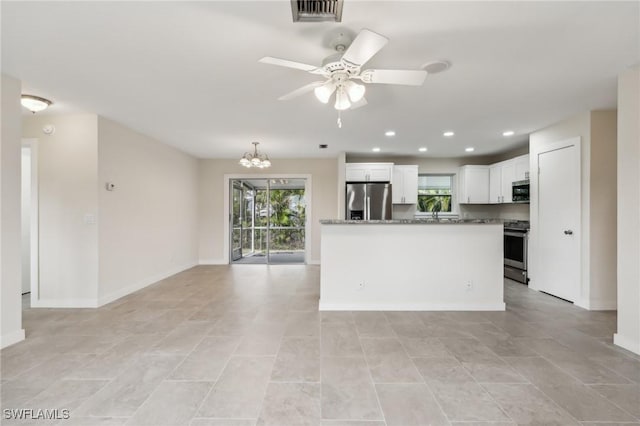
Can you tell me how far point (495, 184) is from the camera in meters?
5.80

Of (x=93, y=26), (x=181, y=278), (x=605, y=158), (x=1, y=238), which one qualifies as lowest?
(x=181, y=278)

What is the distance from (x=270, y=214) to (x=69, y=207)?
380 centimetres

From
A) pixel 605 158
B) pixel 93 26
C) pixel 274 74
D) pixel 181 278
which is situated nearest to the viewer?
pixel 93 26

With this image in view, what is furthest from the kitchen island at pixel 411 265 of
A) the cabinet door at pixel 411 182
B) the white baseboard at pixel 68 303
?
the white baseboard at pixel 68 303

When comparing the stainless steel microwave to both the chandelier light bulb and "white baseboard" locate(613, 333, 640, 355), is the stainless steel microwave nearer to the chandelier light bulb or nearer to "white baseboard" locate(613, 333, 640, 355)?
"white baseboard" locate(613, 333, 640, 355)

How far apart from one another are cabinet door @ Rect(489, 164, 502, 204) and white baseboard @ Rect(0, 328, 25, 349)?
735 cm

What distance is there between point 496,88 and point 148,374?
407 centimetres

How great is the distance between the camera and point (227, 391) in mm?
1887

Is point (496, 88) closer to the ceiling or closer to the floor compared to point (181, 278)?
closer to the ceiling

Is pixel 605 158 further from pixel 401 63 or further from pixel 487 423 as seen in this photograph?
pixel 487 423

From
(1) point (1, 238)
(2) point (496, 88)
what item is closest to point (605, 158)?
(2) point (496, 88)

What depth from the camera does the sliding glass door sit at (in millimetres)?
6770

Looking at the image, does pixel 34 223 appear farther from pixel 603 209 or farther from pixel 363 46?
pixel 603 209

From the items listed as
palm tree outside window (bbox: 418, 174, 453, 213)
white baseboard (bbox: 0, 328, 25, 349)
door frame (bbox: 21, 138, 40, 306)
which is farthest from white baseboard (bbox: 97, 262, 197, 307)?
palm tree outside window (bbox: 418, 174, 453, 213)
